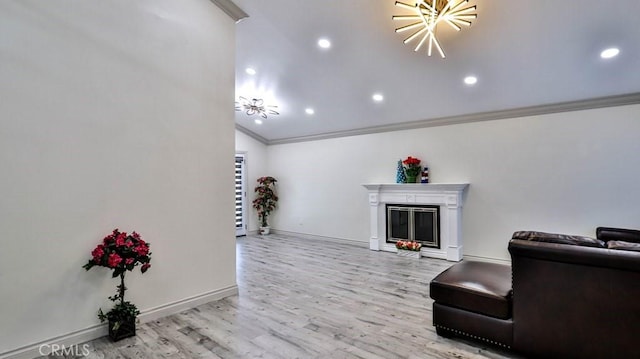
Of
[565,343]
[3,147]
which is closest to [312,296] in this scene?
[565,343]

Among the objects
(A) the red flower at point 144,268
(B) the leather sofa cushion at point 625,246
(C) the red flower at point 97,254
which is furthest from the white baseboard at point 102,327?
(B) the leather sofa cushion at point 625,246

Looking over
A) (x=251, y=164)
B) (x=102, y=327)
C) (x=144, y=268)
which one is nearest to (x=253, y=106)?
(x=251, y=164)

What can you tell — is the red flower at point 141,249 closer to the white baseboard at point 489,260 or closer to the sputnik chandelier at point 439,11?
the sputnik chandelier at point 439,11

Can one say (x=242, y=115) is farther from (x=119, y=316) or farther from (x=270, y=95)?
(x=119, y=316)

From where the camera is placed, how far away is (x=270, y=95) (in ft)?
19.4

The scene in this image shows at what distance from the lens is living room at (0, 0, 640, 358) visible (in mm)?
2354

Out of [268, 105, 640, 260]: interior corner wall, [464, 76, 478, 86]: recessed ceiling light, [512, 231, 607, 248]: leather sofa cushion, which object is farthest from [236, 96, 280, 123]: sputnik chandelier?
[512, 231, 607, 248]: leather sofa cushion

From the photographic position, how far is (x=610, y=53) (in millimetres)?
3451

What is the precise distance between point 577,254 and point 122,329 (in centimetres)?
360

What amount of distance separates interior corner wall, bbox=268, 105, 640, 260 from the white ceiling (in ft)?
1.22

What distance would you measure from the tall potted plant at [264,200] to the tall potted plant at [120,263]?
17.6 ft

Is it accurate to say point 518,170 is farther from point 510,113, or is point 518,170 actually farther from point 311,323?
point 311,323

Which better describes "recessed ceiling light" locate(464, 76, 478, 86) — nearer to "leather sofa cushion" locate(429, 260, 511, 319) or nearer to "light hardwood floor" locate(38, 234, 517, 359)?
"leather sofa cushion" locate(429, 260, 511, 319)

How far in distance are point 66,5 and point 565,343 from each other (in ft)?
15.2
